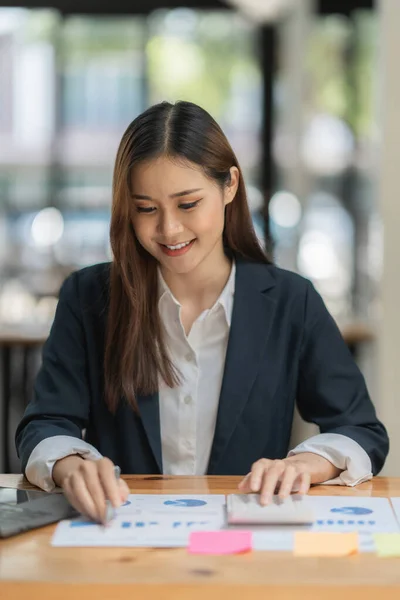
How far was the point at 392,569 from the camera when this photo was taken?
1.24 meters

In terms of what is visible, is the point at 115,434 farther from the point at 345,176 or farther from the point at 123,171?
the point at 345,176

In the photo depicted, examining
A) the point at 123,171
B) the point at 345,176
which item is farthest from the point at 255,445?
the point at 345,176

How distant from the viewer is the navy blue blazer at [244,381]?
193 centimetres

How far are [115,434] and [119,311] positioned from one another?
242mm

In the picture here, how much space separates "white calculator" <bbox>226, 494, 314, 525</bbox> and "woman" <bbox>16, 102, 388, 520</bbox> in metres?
0.30

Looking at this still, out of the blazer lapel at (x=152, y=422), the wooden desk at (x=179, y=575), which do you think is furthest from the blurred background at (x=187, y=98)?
the wooden desk at (x=179, y=575)

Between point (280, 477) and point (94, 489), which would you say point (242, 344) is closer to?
point (280, 477)

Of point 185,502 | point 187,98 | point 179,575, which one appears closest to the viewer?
point 179,575

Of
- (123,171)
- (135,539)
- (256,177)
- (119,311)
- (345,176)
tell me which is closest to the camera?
(135,539)

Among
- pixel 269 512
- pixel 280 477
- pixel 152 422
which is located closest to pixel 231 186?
pixel 152 422

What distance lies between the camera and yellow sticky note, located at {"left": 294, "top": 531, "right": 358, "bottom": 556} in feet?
4.27

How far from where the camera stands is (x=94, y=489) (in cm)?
147

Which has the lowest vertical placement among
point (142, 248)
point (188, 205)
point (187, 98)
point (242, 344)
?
point (242, 344)

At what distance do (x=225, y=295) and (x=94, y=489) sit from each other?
0.66m
